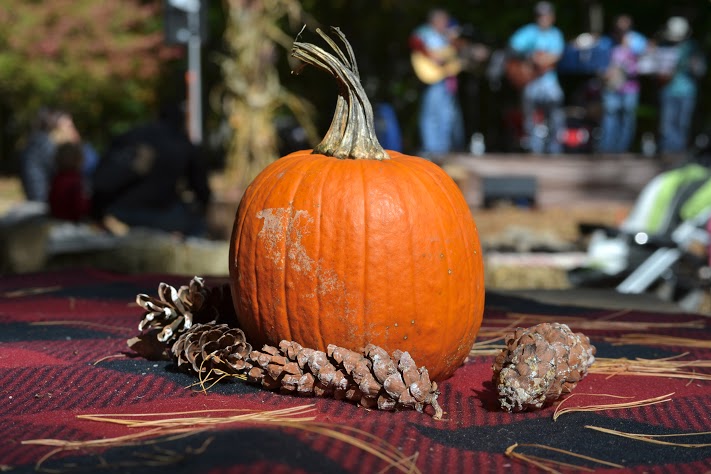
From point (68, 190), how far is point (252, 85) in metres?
3.64

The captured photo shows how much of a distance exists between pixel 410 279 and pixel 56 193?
5.85 meters

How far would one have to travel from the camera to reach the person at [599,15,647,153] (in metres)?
12.2

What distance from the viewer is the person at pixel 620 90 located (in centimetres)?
1216

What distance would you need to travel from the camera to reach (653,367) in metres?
2.80

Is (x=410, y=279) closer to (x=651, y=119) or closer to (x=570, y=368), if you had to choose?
(x=570, y=368)

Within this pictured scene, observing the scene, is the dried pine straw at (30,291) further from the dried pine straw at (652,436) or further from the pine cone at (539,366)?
the dried pine straw at (652,436)

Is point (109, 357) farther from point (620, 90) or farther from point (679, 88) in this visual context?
point (679, 88)

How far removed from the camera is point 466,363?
2797mm

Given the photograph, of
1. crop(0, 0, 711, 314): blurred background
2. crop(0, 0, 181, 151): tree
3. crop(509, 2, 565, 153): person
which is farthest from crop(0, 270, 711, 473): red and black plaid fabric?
crop(0, 0, 181, 151): tree

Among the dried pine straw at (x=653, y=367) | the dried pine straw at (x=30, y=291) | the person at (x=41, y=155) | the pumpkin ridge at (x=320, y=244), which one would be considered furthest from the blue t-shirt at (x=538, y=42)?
the pumpkin ridge at (x=320, y=244)

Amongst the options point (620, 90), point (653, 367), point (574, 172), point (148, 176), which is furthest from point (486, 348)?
point (620, 90)

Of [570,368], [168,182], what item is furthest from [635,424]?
[168,182]

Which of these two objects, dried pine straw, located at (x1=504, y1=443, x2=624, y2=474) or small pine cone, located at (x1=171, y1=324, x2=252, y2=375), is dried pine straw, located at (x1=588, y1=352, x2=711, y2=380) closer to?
dried pine straw, located at (x1=504, y1=443, x2=624, y2=474)

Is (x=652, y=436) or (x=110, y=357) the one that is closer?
(x=652, y=436)
